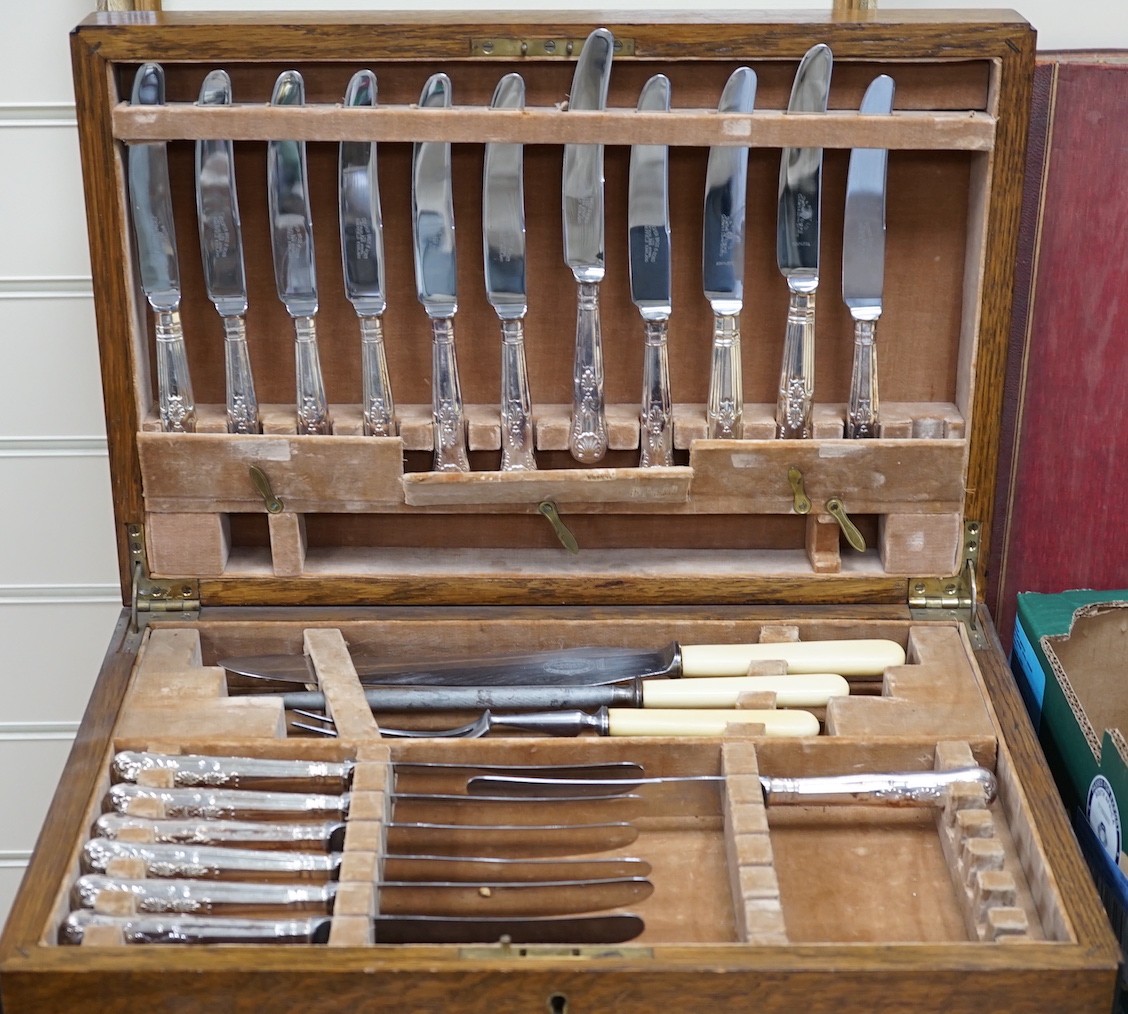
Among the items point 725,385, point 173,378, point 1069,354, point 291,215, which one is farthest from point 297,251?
point 1069,354

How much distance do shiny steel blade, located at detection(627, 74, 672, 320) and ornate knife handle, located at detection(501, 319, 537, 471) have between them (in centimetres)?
10

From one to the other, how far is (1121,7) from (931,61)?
361mm

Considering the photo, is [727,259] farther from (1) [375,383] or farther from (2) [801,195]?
(1) [375,383]

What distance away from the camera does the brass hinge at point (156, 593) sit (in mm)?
1079

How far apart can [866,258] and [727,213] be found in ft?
0.37

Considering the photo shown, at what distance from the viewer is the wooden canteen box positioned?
0.89 meters

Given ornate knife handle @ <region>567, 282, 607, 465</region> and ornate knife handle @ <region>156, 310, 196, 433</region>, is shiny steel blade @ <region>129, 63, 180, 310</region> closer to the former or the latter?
ornate knife handle @ <region>156, 310, 196, 433</region>

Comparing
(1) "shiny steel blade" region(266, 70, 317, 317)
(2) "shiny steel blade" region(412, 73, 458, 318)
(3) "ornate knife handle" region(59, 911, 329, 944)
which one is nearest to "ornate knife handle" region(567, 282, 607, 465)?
(2) "shiny steel blade" region(412, 73, 458, 318)

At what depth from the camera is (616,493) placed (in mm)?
1053

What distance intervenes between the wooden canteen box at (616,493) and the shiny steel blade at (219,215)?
27 mm

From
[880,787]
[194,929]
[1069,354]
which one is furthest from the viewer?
[1069,354]

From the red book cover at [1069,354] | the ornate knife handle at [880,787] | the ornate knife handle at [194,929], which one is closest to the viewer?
the ornate knife handle at [194,929]

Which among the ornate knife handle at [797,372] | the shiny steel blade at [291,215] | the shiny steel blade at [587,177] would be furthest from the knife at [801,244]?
the shiny steel blade at [291,215]

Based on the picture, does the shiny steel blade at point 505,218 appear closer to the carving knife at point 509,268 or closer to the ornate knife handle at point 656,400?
the carving knife at point 509,268
